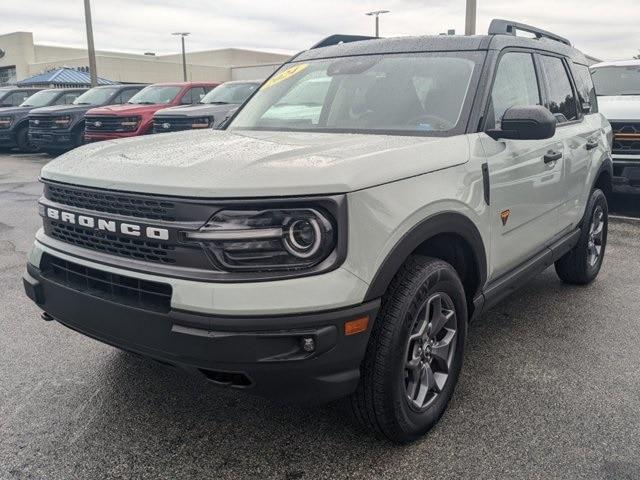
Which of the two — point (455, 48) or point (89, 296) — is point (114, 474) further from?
point (455, 48)

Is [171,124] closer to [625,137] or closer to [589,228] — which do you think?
[625,137]

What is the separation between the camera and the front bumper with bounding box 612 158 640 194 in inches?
275

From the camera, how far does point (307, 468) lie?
254 cm

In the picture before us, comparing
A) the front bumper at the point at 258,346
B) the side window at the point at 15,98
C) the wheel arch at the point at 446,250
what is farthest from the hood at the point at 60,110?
the wheel arch at the point at 446,250

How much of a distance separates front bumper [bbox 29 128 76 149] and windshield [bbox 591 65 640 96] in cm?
1071

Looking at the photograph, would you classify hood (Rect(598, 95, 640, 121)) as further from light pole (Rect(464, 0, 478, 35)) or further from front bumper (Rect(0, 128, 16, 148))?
front bumper (Rect(0, 128, 16, 148))

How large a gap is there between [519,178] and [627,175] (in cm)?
447

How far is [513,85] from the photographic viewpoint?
11.7ft

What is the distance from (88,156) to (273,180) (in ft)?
3.57

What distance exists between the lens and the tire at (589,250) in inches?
183

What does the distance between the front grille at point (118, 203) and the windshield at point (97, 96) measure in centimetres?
1316

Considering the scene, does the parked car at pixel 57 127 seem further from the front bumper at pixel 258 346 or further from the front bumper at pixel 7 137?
the front bumper at pixel 258 346

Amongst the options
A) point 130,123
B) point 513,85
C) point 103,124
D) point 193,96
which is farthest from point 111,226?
point 193,96

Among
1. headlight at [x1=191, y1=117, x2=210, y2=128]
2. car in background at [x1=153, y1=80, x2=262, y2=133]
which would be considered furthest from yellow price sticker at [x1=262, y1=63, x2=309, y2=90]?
headlight at [x1=191, y1=117, x2=210, y2=128]
